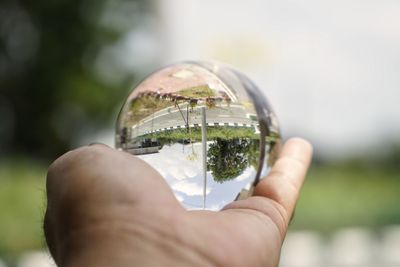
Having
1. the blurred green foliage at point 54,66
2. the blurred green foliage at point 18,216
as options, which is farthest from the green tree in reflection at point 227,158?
the blurred green foliage at point 54,66

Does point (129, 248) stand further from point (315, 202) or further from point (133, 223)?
point (315, 202)

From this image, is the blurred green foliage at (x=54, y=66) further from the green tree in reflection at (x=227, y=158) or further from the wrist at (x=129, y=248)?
the wrist at (x=129, y=248)

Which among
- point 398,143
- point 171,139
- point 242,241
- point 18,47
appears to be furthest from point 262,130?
point 398,143

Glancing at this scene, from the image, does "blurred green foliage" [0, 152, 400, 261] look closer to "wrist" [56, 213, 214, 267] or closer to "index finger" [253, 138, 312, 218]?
"index finger" [253, 138, 312, 218]

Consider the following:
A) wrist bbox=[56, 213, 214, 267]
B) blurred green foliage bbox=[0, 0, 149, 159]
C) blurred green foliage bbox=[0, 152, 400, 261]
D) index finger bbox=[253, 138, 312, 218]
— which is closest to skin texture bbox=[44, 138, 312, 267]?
wrist bbox=[56, 213, 214, 267]

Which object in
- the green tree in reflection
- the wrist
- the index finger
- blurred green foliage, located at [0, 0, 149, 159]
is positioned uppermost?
the green tree in reflection

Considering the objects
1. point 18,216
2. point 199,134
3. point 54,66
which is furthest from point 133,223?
point 54,66
